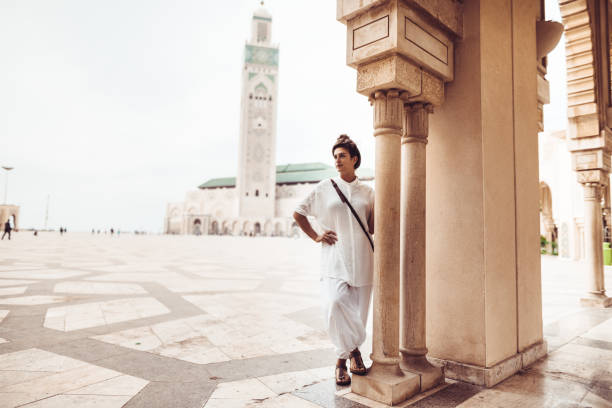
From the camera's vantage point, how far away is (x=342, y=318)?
7.50ft

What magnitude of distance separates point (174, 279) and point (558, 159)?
1705 centimetres

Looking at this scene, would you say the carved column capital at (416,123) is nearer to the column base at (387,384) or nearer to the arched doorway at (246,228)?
the column base at (387,384)

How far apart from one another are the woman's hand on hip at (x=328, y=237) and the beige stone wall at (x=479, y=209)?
70cm

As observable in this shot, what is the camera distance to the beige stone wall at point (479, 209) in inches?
95.7

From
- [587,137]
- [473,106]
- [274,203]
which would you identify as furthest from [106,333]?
[274,203]

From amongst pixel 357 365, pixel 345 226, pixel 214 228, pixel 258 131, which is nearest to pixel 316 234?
pixel 345 226

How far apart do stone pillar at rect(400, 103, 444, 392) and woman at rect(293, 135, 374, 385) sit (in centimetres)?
21

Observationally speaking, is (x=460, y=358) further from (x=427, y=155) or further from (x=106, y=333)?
(x=106, y=333)

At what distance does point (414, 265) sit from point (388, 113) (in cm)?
91

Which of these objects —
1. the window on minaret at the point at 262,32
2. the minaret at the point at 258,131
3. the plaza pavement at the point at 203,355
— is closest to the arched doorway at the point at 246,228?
the minaret at the point at 258,131

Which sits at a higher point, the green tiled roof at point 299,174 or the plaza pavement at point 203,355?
the green tiled roof at point 299,174

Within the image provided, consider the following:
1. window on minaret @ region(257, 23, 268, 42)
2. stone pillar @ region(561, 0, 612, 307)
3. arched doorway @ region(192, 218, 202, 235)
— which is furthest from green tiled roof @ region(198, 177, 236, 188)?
stone pillar @ region(561, 0, 612, 307)

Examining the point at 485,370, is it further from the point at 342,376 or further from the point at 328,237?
the point at 328,237

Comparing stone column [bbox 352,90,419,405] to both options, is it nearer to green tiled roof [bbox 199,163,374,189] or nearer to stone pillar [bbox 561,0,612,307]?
stone pillar [bbox 561,0,612,307]
